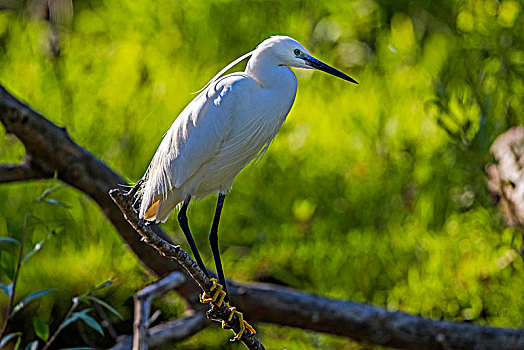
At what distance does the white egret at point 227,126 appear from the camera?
1.13 metres

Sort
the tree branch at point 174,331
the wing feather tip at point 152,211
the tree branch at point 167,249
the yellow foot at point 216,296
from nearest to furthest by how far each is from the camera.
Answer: the tree branch at point 167,249, the yellow foot at point 216,296, the wing feather tip at point 152,211, the tree branch at point 174,331

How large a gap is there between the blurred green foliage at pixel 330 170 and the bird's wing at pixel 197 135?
0.77 m

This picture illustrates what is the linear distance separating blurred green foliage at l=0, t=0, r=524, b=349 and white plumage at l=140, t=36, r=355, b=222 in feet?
2.40

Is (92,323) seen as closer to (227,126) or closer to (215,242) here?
(215,242)

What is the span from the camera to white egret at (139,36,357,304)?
1135mm

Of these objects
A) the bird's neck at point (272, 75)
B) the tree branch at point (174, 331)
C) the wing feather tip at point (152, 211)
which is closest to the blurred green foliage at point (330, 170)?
the tree branch at point (174, 331)

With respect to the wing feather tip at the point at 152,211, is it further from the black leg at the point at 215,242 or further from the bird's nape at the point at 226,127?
the black leg at the point at 215,242

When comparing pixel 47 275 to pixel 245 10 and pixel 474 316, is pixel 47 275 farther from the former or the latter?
pixel 245 10

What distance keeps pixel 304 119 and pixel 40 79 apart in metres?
1.03

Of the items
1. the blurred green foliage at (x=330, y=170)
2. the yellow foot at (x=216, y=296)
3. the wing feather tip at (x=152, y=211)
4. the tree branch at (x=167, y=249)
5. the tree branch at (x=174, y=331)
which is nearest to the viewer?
the tree branch at (x=167, y=249)

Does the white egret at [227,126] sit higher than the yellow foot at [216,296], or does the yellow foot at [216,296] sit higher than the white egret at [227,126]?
the white egret at [227,126]

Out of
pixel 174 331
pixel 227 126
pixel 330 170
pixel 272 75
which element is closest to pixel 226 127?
pixel 227 126

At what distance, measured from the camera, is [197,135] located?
118 cm

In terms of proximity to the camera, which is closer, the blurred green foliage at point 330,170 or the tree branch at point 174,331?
the tree branch at point 174,331
